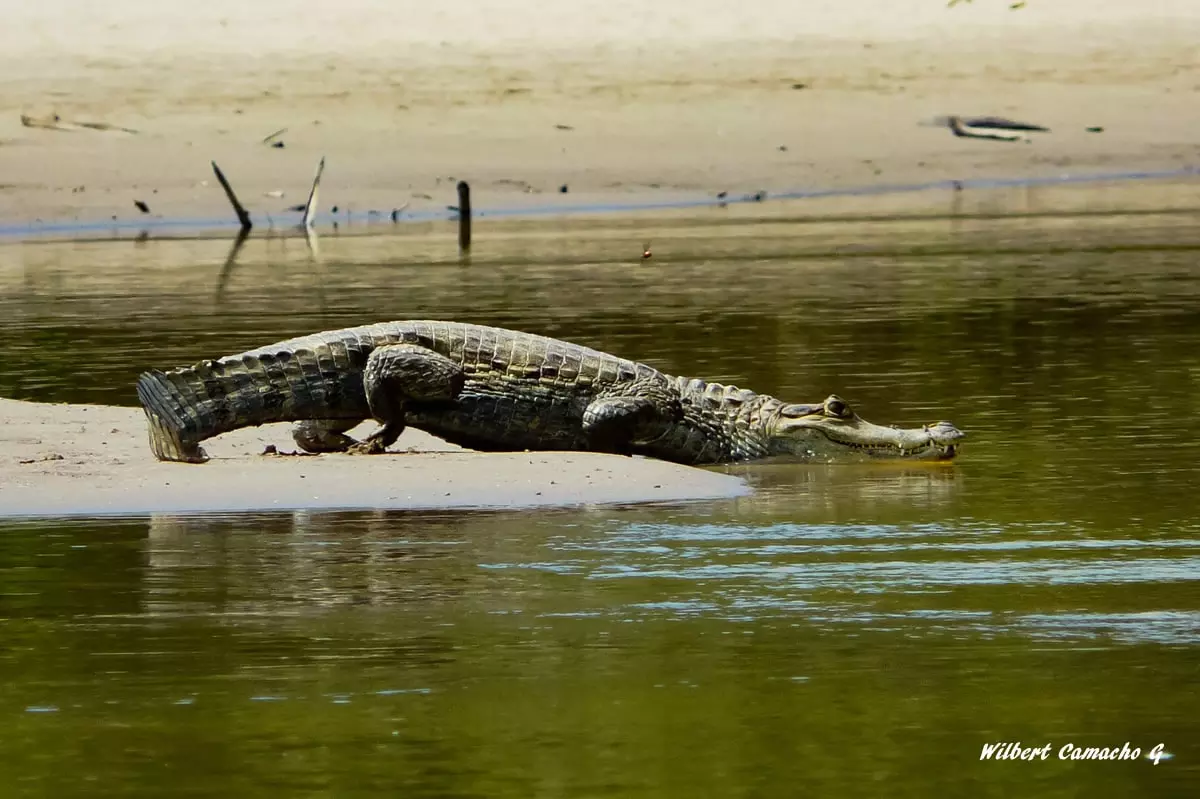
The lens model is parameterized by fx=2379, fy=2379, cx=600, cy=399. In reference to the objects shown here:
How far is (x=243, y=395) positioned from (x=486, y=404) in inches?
47.4

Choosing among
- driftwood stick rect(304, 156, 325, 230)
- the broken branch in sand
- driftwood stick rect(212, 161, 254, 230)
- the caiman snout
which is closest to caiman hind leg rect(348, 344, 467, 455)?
the caiman snout

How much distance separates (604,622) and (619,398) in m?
4.16

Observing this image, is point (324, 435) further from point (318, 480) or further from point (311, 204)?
point (311, 204)

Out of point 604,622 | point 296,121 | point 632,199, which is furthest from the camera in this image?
point 296,121

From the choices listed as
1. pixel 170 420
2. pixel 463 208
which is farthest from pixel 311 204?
pixel 170 420

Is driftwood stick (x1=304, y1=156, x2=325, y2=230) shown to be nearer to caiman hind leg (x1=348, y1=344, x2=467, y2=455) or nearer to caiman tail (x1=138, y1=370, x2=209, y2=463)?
caiman hind leg (x1=348, y1=344, x2=467, y2=455)

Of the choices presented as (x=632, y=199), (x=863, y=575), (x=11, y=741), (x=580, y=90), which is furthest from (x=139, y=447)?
(x=580, y=90)

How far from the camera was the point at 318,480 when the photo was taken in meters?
10.8

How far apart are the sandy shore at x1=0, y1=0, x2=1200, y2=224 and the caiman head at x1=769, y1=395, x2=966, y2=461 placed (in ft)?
65.7

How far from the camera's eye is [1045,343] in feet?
55.8

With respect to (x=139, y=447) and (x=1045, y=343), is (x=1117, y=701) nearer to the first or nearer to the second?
(x=139, y=447)

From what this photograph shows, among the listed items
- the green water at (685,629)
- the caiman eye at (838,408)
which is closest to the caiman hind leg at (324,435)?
the green water at (685,629)

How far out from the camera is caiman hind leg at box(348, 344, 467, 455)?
11625 millimetres

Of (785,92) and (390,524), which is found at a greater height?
(785,92)
